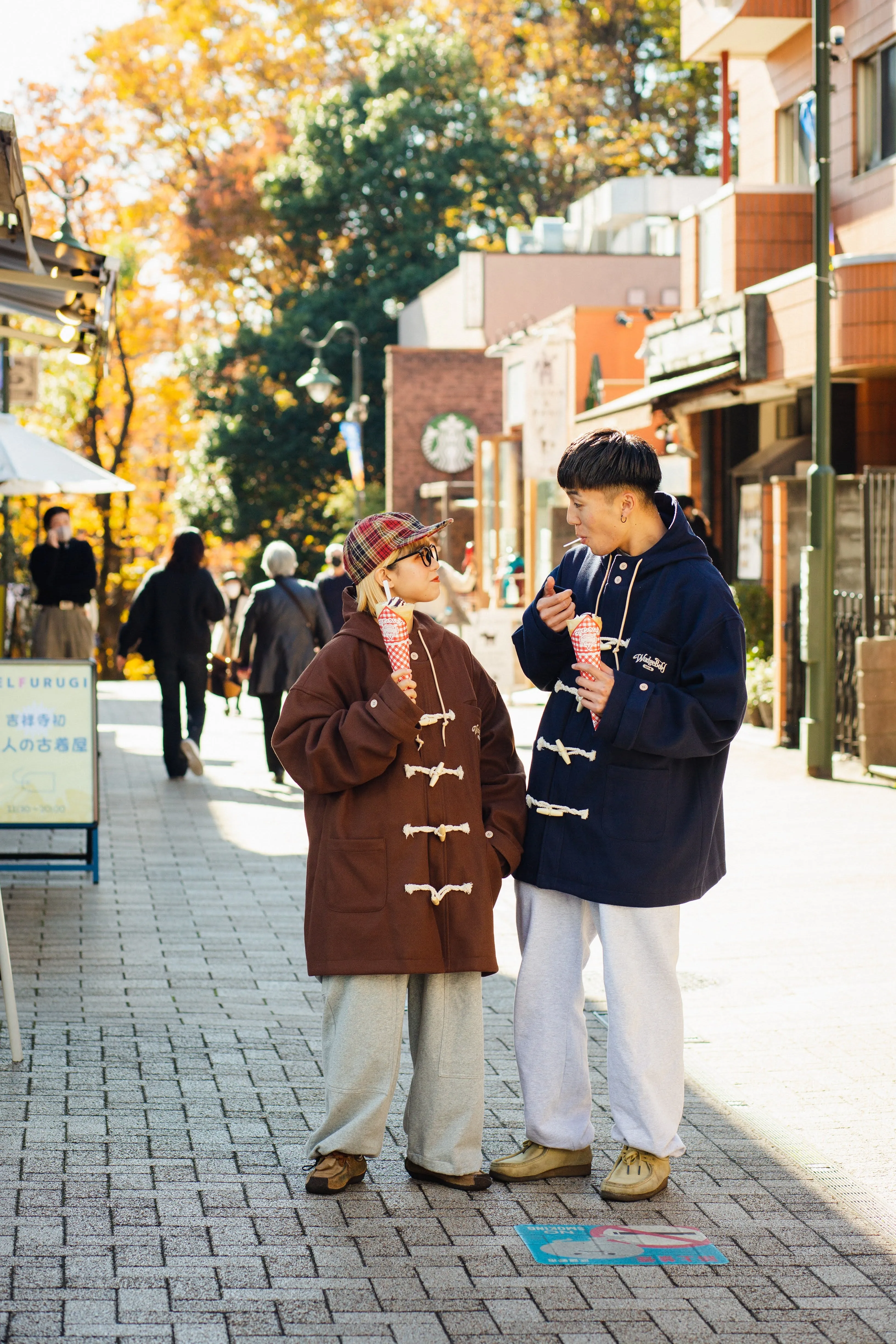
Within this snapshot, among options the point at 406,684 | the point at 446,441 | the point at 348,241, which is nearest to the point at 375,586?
the point at 406,684

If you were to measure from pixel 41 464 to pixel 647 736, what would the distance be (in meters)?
8.16

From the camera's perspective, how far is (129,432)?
39.1 meters

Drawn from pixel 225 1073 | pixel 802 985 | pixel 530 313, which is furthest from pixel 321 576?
pixel 530 313

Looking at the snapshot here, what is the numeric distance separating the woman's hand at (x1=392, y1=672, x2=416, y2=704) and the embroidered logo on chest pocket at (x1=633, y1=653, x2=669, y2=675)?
56 centimetres

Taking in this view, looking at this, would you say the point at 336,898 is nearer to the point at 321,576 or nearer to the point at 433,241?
the point at 321,576

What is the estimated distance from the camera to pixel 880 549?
13336 mm

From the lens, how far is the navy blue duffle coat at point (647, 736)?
14.2 ft

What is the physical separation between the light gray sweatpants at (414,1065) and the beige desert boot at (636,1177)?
13.7 inches

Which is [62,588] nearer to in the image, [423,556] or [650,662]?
[423,556]

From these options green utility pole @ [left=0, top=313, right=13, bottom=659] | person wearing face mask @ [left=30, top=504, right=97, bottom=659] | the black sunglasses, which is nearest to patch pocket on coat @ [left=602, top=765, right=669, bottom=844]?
the black sunglasses

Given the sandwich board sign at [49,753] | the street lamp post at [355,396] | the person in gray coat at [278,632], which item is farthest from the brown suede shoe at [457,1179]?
the street lamp post at [355,396]

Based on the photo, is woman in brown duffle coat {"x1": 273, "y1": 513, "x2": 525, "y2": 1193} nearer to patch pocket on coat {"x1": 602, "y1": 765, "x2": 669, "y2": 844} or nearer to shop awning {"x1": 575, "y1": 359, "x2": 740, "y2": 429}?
patch pocket on coat {"x1": 602, "y1": 765, "x2": 669, "y2": 844}

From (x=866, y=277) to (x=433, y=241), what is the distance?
95.2ft

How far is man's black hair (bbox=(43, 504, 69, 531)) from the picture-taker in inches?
548
